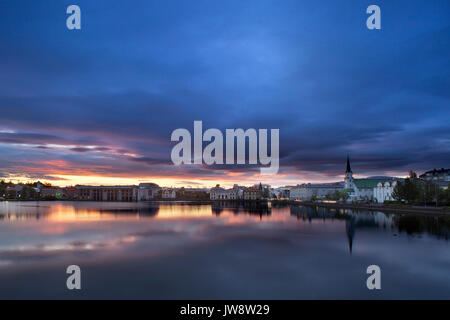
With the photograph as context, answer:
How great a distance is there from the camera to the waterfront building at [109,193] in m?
159

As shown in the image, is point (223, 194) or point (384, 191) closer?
point (384, 191)

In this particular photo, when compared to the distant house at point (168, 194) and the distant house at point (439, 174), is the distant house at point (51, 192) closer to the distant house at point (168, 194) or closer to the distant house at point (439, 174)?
the distant house at point (168, 194)

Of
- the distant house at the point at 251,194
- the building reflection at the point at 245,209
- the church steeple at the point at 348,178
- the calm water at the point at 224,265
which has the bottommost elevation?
the distant house at the point at 251,194

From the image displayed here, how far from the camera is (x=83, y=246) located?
24344 millimetres

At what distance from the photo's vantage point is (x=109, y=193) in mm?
161000

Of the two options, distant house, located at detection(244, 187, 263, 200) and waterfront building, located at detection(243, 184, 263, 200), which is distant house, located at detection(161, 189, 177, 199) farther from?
distant house, located at detection(244, 187, 263, 200)

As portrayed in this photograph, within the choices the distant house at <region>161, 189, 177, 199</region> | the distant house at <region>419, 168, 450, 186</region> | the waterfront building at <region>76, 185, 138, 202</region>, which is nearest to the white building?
the distant house at <region>419, 168, 450, 186</region>

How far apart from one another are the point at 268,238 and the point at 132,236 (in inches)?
547

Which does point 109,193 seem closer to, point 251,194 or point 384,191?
point 251,194

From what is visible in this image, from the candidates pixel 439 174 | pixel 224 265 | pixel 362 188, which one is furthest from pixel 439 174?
pixel 224 265

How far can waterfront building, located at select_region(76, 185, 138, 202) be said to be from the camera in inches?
A: 6270

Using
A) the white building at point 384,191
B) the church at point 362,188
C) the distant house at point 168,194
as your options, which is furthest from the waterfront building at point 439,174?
the distant house at point 168,194

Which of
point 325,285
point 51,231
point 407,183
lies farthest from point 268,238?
point 407,183
